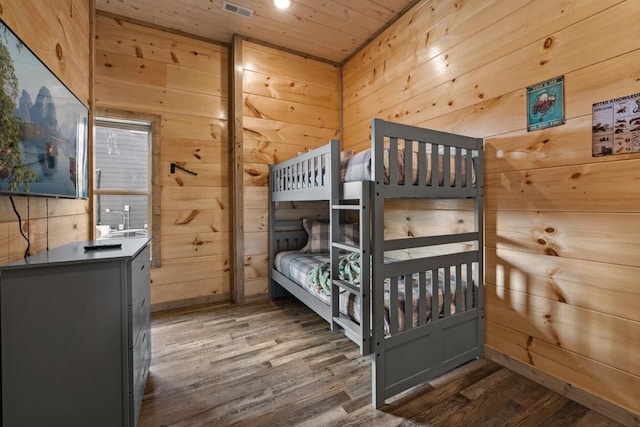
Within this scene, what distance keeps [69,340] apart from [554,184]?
7.88 feet

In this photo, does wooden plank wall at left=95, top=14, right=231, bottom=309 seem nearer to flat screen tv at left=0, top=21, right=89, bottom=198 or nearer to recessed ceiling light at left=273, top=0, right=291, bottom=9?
recessed ceiling light at left=273, top=0, right=291, bottom=9

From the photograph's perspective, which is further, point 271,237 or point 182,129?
point 271,237

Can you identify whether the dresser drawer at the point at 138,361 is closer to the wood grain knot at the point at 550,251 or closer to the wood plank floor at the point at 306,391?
the wood plank floor at the point at 306,391

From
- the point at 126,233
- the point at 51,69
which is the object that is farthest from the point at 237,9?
the point at 126,233

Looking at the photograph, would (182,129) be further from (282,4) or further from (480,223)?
(480,223)

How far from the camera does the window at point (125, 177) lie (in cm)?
254

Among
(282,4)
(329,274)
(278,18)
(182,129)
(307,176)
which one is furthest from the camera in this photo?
(182,129)

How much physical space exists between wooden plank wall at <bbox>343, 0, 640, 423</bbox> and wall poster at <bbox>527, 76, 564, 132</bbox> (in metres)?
0.03

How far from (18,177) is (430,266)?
1929 millimetres

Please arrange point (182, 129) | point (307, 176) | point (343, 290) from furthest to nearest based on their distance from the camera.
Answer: point (182, 129) < point (307, 176) < point (343, 290)

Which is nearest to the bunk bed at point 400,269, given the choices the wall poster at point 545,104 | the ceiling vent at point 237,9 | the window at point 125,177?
the wall poster at point 545,104

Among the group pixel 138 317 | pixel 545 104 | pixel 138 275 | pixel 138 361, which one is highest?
pixel 545 104

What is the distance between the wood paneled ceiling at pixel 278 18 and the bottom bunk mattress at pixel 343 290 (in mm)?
2204

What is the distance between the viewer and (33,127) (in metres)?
1.12
